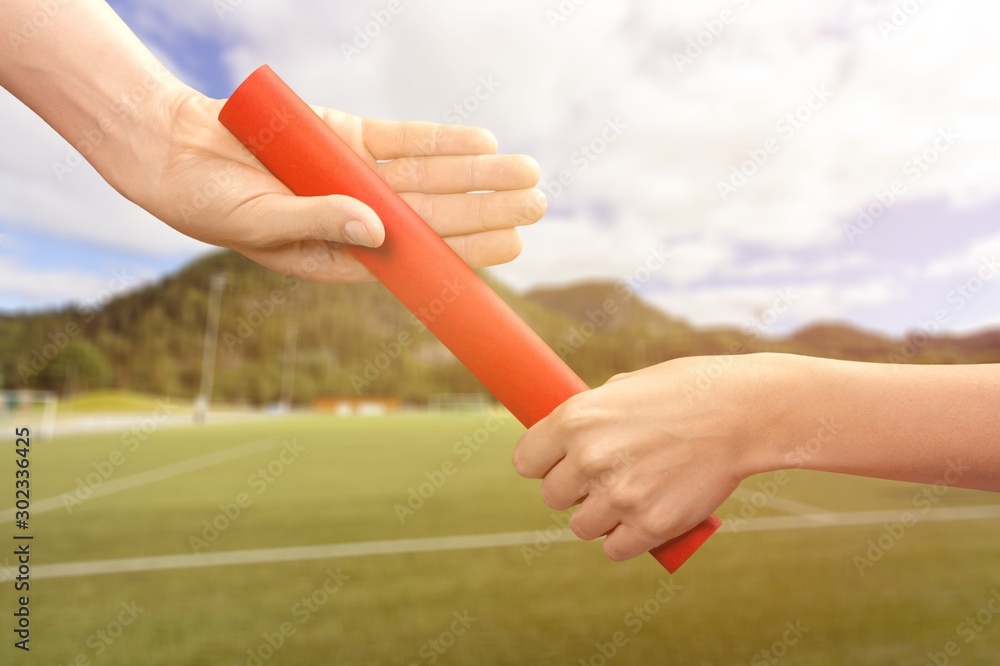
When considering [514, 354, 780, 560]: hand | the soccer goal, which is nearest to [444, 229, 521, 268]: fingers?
[514, 354, 780, 560]: hand

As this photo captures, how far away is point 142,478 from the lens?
379 inches

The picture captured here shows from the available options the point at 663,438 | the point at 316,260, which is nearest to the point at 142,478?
the point at 316,260

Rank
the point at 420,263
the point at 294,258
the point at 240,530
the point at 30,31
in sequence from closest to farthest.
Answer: the point at 420,263, the point at 30,31, the point at 294,258, the point at 240,530

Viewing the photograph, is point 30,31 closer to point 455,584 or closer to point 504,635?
point 504,635

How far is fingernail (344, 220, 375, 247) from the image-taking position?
1.64m

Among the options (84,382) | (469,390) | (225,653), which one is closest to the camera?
(225,653)

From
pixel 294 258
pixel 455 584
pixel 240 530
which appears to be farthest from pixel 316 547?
pixel 294 258

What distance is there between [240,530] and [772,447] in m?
5.02

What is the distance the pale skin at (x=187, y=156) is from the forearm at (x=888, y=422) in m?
0.81

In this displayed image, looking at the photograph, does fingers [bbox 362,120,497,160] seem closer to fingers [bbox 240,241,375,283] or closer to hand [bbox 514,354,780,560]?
fingers [bbox 240,241,375,283]

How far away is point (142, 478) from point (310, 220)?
29.8 feet

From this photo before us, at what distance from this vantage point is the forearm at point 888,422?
5.24 ft

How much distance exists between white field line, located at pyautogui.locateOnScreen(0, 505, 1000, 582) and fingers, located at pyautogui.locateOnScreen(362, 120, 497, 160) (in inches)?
126

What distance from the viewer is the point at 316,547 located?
5.07m
